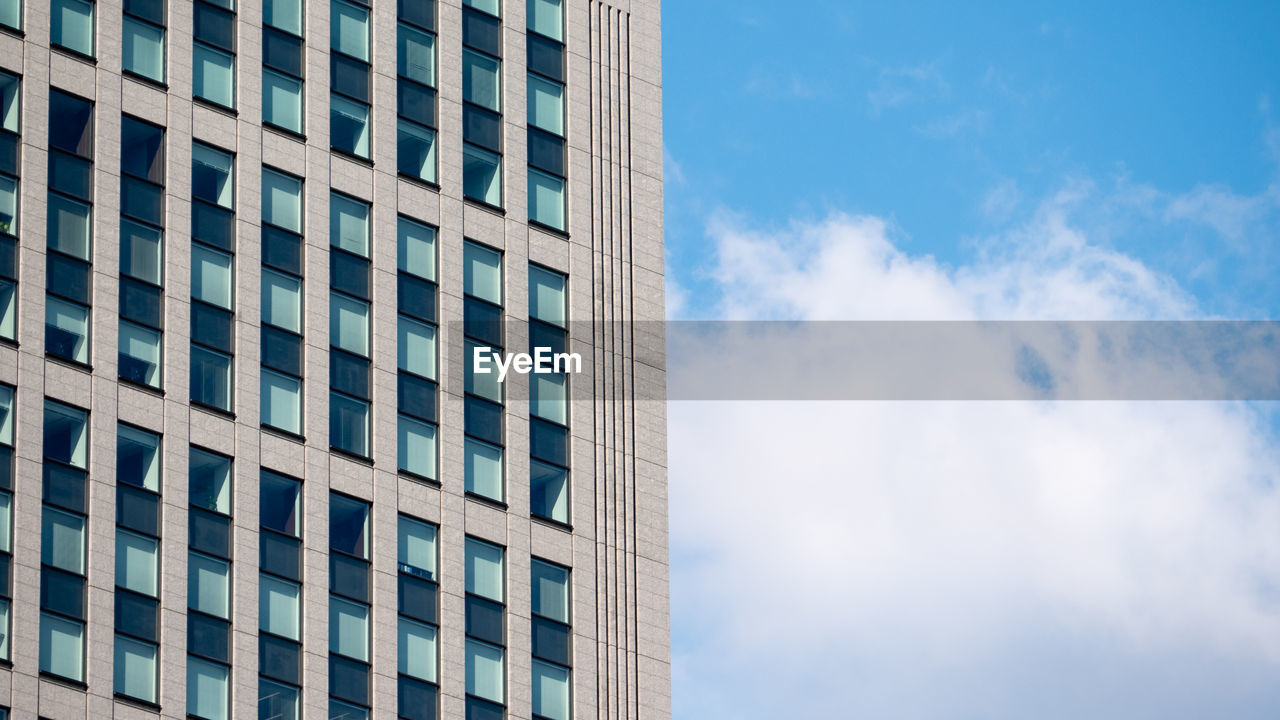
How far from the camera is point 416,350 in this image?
7512 centimetres

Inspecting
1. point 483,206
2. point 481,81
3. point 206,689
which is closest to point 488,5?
point 481,81

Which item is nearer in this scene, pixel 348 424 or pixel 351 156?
pixel 348 424

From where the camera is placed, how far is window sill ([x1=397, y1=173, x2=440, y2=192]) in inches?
3007

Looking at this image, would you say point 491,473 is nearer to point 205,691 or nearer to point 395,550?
point 395,550

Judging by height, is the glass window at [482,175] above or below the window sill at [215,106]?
above

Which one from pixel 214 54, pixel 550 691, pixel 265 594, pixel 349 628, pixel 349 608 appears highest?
pixel 214 54

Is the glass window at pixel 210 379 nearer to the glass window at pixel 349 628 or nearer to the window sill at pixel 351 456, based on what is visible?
the window sill at pixel 351 456

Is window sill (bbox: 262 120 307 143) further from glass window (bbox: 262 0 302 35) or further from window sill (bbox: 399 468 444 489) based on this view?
window sill (bbox: 399 468 444 489)

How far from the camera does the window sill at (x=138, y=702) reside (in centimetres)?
6694

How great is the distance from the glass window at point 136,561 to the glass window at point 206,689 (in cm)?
183

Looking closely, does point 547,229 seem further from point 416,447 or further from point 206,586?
point 206,586

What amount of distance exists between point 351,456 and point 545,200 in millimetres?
9794

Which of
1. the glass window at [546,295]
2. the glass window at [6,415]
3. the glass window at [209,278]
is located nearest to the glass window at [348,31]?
the glass window at [546,295]

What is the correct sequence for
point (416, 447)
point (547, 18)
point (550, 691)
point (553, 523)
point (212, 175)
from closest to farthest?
1. point (212, 175)
2. point (416, 447)
3. point (550, 691)
4. point (553, 523)
5. point (547, 18)
